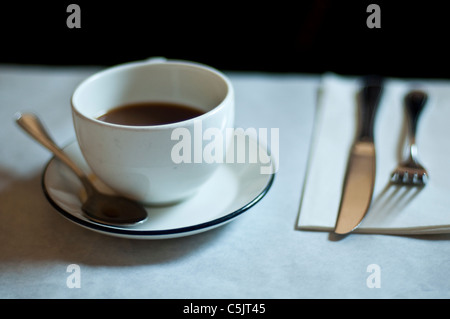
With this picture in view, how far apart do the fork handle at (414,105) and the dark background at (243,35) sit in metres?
0.58

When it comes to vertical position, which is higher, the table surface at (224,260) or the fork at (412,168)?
the fork at (412,168)

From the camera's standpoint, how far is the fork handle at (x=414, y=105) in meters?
0.74

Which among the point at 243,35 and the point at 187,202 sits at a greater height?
the point at 243,35

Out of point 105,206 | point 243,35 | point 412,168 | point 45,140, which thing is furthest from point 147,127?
point 243,35

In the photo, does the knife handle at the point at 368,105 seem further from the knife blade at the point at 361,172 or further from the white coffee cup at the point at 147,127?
the white coffee cup at the point at 147,127

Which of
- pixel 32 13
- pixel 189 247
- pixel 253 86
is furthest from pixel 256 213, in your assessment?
pixel 32 13

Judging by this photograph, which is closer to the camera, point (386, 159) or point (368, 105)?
point (386, 159)

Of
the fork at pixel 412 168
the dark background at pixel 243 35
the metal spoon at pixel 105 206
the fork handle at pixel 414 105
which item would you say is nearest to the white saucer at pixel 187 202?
the metal spoon at pixel 105 206

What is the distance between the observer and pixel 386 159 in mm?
679

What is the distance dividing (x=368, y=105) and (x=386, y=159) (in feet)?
0.52

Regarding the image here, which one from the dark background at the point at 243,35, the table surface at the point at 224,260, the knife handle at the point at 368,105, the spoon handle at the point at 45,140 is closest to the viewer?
the table surface at the point at 224,260

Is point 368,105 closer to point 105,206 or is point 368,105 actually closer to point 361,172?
point 361,172

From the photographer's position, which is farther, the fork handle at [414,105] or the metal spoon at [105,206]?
the fork handle at [414,105]

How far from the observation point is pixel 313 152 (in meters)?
0.71
